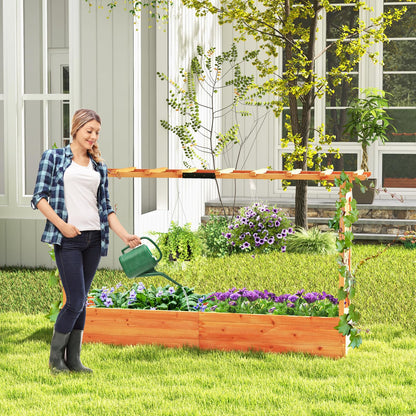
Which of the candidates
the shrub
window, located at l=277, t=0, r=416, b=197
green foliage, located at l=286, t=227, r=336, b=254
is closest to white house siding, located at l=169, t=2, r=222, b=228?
the shrub

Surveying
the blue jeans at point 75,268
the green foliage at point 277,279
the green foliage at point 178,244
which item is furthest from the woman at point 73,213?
the green foliage at point 178,244

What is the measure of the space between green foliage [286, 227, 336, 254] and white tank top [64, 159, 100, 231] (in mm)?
4469

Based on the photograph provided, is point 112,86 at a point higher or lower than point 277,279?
higher

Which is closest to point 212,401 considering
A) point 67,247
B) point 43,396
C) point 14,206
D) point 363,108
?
point 43,396

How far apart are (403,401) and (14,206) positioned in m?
4.64

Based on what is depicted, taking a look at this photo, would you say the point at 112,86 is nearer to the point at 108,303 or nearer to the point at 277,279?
the point at 277,279

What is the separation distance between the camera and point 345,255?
388 centimetres

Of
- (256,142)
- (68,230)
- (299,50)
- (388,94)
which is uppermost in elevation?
(299,50)

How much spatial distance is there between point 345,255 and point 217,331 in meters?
0.80

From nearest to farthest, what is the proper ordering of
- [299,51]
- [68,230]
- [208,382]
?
[68,230] < [208,382] < [299,51]

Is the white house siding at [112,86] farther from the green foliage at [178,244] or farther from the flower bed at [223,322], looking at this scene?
the flower bed at [223,322]

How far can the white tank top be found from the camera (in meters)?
3.42

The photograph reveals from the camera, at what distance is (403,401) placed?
314 centimetres

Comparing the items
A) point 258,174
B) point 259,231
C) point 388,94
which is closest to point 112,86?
point 259,231
